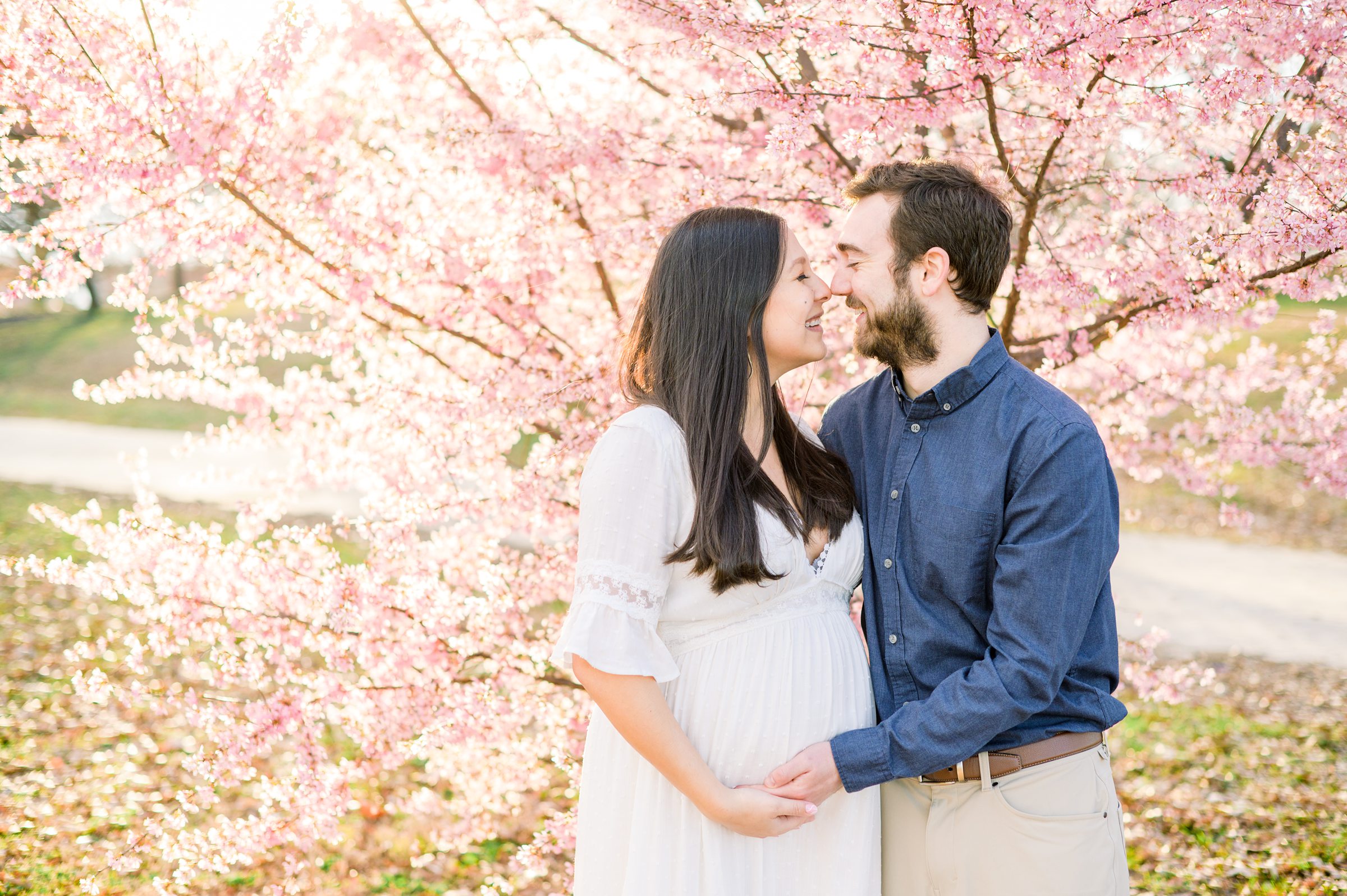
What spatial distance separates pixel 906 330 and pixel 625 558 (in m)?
0.88

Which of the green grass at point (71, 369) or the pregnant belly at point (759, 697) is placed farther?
the green grass at point (71, 369)

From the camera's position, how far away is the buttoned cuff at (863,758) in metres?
2.17

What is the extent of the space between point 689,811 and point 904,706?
519 millimetres

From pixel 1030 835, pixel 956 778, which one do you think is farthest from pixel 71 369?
pixel 1030 835

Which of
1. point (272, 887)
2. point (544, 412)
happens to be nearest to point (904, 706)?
point (544, 412)

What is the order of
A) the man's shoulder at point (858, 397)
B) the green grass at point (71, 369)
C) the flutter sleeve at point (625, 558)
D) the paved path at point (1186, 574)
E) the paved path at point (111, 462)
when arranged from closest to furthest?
the flutter sleeve at point (625, 558) < the man's shoulder at point (858, 397) < the paved path at point (1186, 574) < the paved path at point (111, 462) < the green grass at point (71, 369)

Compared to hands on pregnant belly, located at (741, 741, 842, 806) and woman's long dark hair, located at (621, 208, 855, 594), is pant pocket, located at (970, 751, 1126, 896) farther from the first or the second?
woman's long dark hair, located at (621, 208, 855, 594)

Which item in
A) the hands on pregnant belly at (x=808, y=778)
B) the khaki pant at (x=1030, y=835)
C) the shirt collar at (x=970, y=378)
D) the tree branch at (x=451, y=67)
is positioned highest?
the tree branch at (x=451, y=67)

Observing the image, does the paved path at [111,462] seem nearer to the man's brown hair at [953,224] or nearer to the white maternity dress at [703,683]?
the white maternity dress at [703,683]

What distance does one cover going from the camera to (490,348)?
3896 millimetres

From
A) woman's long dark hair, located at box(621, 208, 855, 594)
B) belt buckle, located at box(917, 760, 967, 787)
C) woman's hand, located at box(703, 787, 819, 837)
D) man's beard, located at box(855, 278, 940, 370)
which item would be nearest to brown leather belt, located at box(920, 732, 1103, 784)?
belt buckle, located at box(917, 760, 967, 787)

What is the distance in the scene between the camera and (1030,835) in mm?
2184

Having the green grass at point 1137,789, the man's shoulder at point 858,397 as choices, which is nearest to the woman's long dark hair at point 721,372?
the man's shoulder at point 858,397

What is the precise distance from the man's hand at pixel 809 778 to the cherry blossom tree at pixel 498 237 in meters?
1.70
